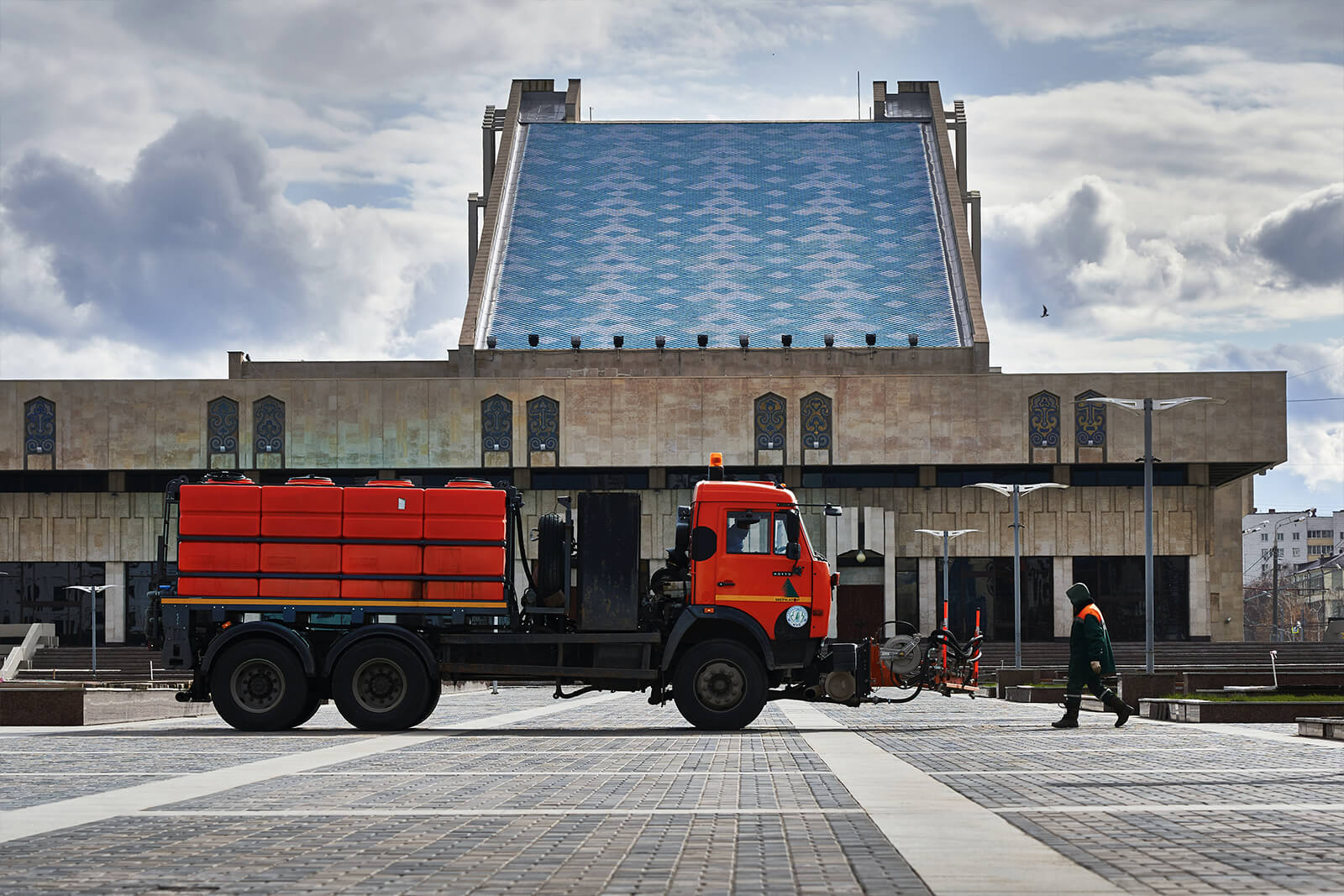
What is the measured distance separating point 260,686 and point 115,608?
50782 mm

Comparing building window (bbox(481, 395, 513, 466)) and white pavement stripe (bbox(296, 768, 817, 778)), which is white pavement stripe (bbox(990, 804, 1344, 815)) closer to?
white pavement stripe (bbox(296, 768, 817, 778))

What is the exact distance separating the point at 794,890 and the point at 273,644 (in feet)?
47.0

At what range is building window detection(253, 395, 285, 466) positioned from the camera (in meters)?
68.0

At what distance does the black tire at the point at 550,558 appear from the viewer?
20.9 metres

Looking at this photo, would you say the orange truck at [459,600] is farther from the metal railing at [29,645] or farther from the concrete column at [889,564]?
the concrete column at [889,564]

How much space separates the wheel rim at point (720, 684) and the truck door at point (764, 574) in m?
0.69

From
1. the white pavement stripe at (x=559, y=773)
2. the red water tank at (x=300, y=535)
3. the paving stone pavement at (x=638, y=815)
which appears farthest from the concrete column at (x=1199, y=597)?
the white pavement stripe at (x=559, y=773)

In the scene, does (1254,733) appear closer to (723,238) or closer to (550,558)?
(550,558)

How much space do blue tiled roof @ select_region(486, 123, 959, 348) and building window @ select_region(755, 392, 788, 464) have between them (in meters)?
10.4

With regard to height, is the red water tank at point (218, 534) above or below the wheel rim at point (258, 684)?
above

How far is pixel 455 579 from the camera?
20672 mm

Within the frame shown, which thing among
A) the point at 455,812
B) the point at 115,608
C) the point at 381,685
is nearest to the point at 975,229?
the point at 115,608

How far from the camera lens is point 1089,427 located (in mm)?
67438

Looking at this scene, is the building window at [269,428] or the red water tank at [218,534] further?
the building window at [269,428]
